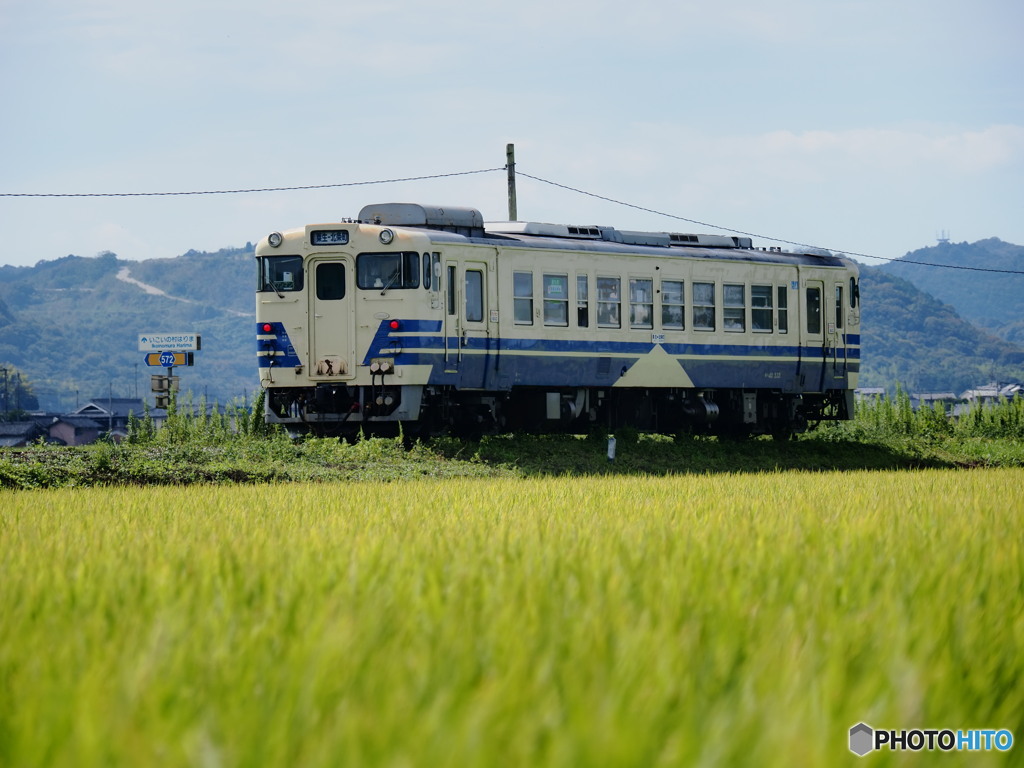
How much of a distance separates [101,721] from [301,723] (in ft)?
1.19

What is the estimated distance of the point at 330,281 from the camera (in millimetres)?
20984

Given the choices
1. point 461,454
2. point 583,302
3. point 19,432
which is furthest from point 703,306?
point 19,432

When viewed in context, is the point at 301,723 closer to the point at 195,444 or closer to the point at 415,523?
the point at 415,523

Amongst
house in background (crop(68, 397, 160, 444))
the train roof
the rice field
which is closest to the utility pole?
the train roof

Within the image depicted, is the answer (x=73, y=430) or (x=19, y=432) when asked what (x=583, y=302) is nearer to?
(x=19, y=432)

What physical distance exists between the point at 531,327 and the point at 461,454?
A: 2.68 m

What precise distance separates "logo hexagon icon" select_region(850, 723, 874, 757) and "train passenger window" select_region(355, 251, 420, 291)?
1787 centimetres

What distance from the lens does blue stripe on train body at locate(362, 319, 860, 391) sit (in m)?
20.5

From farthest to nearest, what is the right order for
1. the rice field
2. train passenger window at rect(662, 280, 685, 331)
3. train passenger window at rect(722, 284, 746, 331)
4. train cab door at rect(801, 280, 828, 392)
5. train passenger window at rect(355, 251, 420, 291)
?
train cab door at rect(801, 280, 828, 392)
train passenger window at rect(722, 284, 746, 331)
train passenger window at rect(662, 280, 685, 331)
train passenger window at rect(355, 251, 420, 291)
the rice field

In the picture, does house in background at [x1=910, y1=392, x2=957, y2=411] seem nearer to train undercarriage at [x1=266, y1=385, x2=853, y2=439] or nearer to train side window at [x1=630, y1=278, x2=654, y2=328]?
train undercarriage at [x1=266, y1=385, x2=853, y2=439]

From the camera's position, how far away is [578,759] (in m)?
2.22

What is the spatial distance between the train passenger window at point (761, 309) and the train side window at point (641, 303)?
240 cm

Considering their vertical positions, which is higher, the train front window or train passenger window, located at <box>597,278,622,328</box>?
the train front window

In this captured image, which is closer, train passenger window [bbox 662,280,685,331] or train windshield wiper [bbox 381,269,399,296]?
train windshield wiper [bbox 381,269,399,296]
